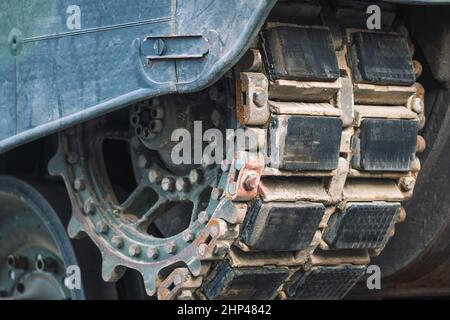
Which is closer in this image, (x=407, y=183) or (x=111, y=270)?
(x=407, y=183)


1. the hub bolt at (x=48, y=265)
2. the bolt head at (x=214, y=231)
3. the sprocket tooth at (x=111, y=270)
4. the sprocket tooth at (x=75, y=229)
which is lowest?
the hub bolt at (x=48, y=265)

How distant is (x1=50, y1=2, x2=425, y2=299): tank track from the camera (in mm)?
5180

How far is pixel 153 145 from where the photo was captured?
5.63 metres

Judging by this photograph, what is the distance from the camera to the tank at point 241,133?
5.16 m

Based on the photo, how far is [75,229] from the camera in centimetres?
599

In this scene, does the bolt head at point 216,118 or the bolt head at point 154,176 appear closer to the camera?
the bolt head at point 216,118

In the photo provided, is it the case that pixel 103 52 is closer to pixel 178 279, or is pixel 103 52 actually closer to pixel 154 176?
pixel 154 176

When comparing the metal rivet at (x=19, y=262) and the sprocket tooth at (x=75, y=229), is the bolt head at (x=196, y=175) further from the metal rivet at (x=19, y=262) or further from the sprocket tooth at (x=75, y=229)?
the metal rivet at (x=19, y=262)

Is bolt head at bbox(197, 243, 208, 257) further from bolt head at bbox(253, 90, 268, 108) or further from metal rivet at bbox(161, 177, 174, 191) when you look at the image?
bolt head at bbox(253, 90, 268, 108)

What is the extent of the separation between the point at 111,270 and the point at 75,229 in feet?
0.91

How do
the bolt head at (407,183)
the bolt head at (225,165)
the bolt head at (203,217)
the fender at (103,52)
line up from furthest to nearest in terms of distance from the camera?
1. the bolt head at (407,183)
2. the bolt head at (203,217)
3. the bolt head at (225,165)
4. the fender at (103,52)

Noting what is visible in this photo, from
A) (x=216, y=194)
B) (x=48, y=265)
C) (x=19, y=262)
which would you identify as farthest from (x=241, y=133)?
(x=19, y=262)

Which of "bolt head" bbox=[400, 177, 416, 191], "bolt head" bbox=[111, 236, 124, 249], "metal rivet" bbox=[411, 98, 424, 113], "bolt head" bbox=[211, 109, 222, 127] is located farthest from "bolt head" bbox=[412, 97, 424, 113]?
"bolt head" bbox=[111, 236, 124, 249]

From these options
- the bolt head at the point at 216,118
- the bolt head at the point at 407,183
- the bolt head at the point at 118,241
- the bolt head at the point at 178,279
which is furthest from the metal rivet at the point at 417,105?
the bolt head at the point at 118,241
